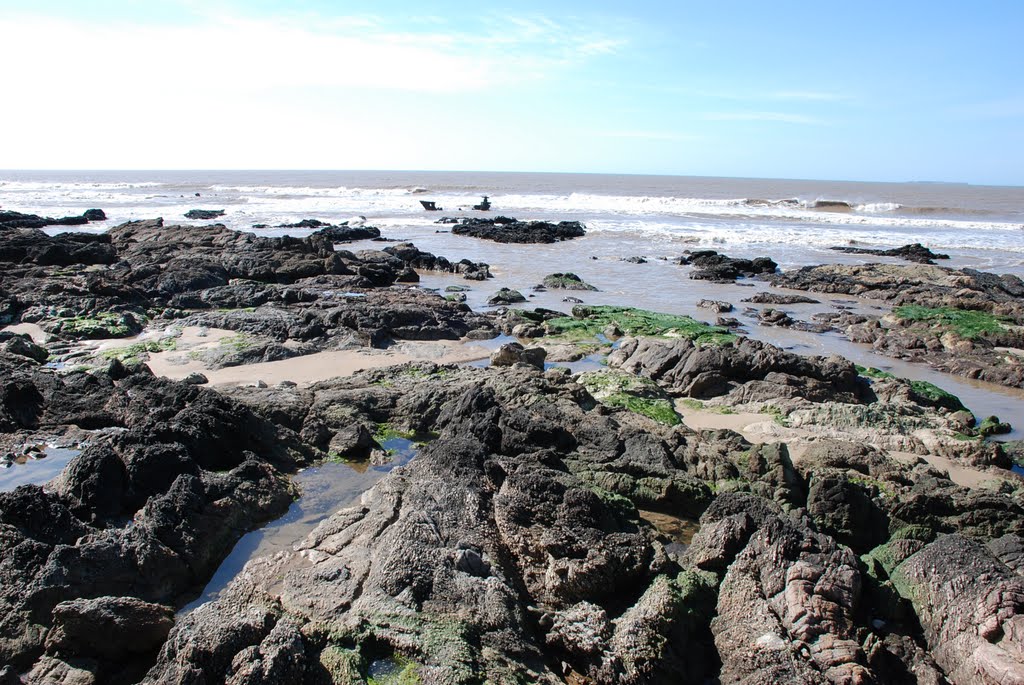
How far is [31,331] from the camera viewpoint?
1273 cm

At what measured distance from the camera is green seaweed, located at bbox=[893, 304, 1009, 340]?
1441 centimetres

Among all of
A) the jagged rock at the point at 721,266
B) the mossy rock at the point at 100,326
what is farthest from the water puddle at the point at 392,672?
the jagged rock at the point at 721,266

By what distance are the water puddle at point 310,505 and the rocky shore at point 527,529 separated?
12cm

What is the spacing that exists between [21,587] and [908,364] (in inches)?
530

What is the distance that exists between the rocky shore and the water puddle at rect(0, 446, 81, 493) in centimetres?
24

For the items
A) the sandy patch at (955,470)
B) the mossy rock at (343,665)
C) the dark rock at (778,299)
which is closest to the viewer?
the mossy rock at (343,665)

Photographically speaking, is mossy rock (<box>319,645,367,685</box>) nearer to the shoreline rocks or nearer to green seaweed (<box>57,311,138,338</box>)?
green seaweed (<box>57,311,138,338</box>)

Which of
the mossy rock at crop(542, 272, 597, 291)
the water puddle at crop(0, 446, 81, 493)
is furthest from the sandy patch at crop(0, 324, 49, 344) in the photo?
the mossy rock at crop(542, 272, 597, 291)

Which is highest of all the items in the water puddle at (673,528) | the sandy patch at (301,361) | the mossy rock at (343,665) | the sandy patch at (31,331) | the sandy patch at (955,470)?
the mossy rock at (343,665)

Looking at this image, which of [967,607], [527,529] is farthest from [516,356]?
[967,607]

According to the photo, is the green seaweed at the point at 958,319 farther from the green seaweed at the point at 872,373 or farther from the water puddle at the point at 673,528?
the water puddle at the point at 673,528

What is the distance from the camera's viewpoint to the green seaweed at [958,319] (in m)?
14.4

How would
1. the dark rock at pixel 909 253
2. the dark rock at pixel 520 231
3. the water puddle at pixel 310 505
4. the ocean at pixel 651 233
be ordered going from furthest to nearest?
1. the dark rock at pixel 520 231
2. the dark rock at pixel 909 253
3. the ocean at pixel 651 233
4. the water puddle at pixel 310 505

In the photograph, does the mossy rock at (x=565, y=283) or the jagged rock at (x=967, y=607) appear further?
the mossy rock at (x=565, y=283)
